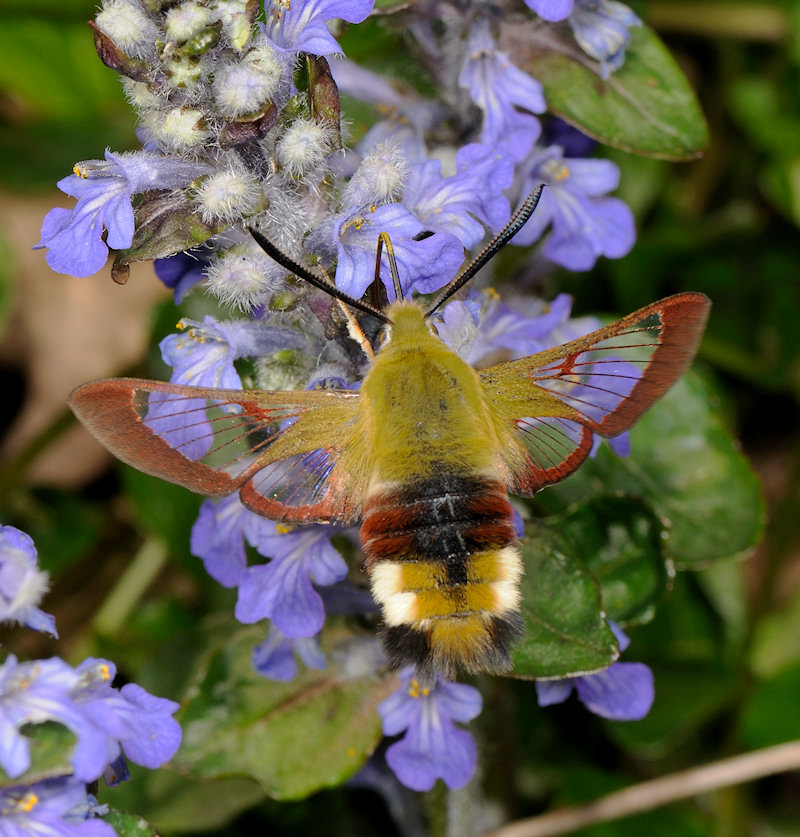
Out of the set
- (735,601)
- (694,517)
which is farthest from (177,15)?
(735,601)

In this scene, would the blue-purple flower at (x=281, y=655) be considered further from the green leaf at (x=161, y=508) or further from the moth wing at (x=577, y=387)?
the green leaf at (x=161, y=508)

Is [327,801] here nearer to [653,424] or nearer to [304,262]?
[653,424]

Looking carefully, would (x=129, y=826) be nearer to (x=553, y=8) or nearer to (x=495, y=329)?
(x=495, y=329)

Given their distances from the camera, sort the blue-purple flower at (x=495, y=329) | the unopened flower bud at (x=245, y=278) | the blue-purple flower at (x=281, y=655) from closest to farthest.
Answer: the unopened flower bud at (x=245, y=278)
the blue-purple flower at (x=495, y=329)
the blue-purple flower at (x=281, y=655)

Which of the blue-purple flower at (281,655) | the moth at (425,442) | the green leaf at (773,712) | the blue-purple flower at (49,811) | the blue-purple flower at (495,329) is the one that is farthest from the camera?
the green leaf at (773,712)

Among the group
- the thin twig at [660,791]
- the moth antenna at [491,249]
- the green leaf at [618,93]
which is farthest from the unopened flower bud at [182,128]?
the thin twig at [660,791]

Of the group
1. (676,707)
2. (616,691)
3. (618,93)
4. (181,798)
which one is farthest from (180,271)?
(676,707)
